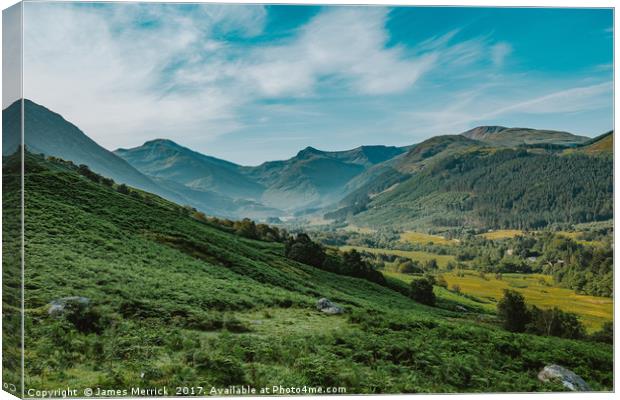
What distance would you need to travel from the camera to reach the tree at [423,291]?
14.7m

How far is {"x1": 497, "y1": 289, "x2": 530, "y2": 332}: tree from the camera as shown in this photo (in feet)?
43.8

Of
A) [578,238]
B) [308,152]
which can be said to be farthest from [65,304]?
[578,238]

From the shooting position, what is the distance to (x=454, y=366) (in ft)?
37.8

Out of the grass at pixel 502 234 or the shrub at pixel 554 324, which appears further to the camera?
the grass at pixel 502 234

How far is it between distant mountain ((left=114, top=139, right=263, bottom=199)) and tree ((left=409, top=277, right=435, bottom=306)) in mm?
6813

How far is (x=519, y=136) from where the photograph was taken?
15.7 meters

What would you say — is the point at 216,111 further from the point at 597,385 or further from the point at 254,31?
the point at 597,385

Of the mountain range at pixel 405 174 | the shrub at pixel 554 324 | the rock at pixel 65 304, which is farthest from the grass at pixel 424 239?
the rock at pixel 65 304

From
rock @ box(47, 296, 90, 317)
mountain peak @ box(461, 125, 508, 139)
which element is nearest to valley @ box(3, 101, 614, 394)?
rock @ box(47, 296, 90, 317)

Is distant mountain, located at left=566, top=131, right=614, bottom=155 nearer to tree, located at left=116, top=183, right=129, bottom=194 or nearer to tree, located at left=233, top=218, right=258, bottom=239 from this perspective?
tree, located at left=233, top=218, right=258, bottom=239

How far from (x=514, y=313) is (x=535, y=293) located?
1.00 m

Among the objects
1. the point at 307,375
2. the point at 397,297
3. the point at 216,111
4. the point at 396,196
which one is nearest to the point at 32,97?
the point at 216,111

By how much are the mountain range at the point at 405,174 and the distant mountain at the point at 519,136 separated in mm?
45

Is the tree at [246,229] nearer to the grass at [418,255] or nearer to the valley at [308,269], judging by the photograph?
the valley at [308,269]
